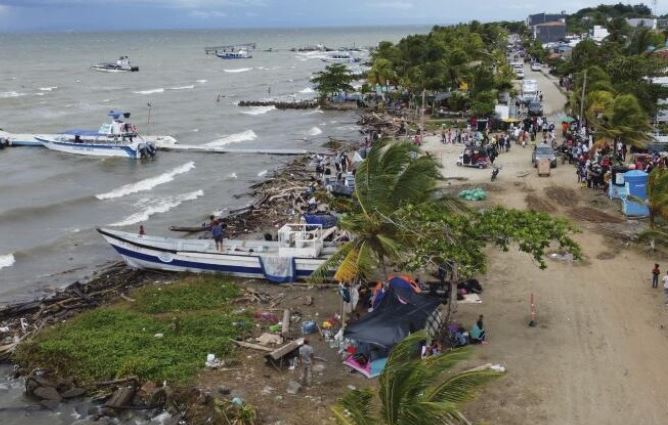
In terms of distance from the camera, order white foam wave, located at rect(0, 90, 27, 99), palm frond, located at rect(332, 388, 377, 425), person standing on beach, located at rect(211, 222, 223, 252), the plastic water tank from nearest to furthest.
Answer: palm frond, located at rect(332, 388, 377, 425)
person standing on beach, located at rect(211, 222, 223, 252)
the plastic water tank
white foam wave, located at rect(0, 90, 27, 99)

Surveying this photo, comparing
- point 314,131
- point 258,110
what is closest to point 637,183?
point 314,131

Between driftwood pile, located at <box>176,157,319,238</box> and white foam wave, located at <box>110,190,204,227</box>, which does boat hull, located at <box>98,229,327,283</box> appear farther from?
white foam wave, located at <box>110,190,204,227</box>

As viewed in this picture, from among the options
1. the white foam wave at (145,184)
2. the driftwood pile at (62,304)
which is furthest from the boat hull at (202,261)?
the white foam wave at (145,184)

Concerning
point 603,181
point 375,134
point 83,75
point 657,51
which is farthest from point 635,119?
point 83,75

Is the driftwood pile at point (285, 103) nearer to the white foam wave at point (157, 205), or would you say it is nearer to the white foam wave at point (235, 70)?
the white foam wave at point (157, 205)

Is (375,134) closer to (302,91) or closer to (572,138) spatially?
(572,138)

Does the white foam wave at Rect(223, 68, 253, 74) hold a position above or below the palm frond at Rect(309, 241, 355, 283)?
below

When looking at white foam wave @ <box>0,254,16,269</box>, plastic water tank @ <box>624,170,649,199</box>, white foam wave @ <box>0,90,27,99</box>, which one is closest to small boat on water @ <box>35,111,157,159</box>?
white foam wave @ <box>0,254,16,269</box>
